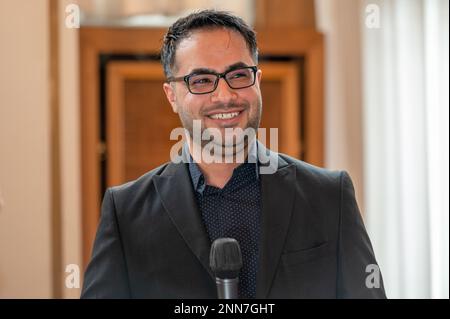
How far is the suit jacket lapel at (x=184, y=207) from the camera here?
1.00m

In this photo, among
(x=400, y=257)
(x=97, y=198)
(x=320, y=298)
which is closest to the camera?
(x=320, y=298)

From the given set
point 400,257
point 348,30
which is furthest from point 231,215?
point 348,30

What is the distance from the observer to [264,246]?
3.22 ft

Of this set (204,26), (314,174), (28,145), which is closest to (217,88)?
(204,26)

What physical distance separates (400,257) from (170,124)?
1195 mm

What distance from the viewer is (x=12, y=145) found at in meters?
2.78

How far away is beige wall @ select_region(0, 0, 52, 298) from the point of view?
9.05 ft

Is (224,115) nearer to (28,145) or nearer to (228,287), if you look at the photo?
(228,287)

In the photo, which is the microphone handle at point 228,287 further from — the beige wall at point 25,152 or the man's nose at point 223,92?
the beige wall at point 25,152

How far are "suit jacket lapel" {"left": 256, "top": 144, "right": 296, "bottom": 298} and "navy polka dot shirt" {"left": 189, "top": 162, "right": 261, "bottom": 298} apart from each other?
4 centimetres

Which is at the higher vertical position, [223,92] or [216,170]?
[223,92]

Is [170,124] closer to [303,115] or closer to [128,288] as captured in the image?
[303,115]

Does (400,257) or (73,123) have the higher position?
(73,123)

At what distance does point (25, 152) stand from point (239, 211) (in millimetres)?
1933
